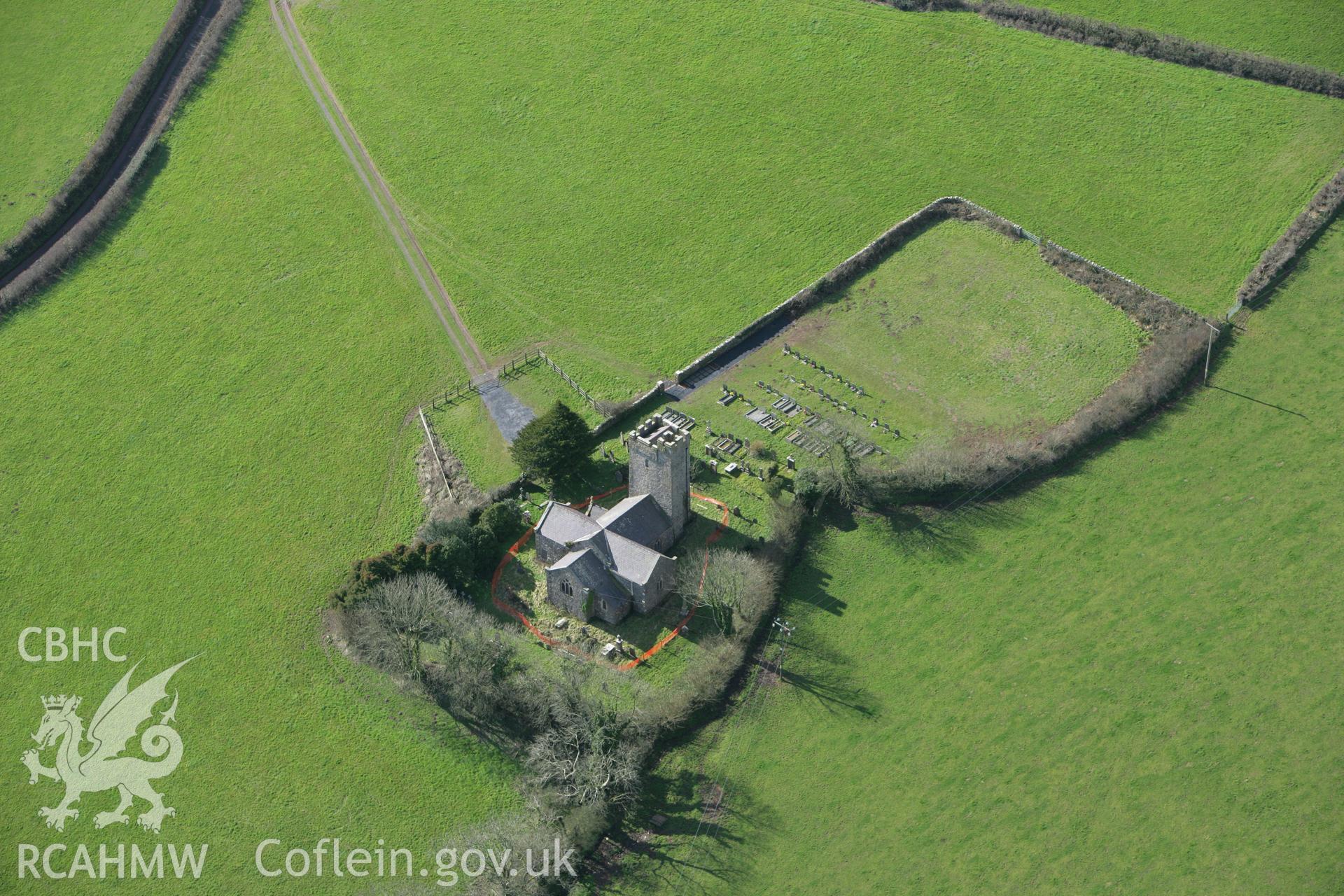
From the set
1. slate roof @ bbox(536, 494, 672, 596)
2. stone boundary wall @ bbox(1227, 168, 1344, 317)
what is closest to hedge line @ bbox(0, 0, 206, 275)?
slate roof @ bbox(536, 494, 672, 596)

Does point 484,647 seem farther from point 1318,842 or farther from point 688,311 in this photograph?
point 1318,842

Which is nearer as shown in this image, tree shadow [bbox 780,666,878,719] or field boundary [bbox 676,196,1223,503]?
tree shadow [bbox 780,666,878,719]

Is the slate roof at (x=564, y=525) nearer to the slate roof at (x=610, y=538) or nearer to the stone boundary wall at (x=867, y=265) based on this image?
the slate roof at (x=610, y=538)

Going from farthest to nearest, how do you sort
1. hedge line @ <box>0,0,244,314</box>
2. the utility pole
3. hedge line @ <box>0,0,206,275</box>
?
hedge line @ <box>0,0,206,275</box> < hedge line @ <box>0,0,244,314</box> < the utility pole

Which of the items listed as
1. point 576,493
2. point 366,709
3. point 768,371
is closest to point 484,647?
point 366,709

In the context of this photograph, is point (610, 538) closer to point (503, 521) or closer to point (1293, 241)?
point (503, 521)

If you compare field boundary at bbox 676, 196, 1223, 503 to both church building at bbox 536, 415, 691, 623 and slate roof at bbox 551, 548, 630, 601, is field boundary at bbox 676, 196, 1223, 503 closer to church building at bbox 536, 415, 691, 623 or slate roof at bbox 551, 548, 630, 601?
church building at bbox 536, 415, 691, 623

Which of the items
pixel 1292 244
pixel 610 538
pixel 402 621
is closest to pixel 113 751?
pixel 402 621
